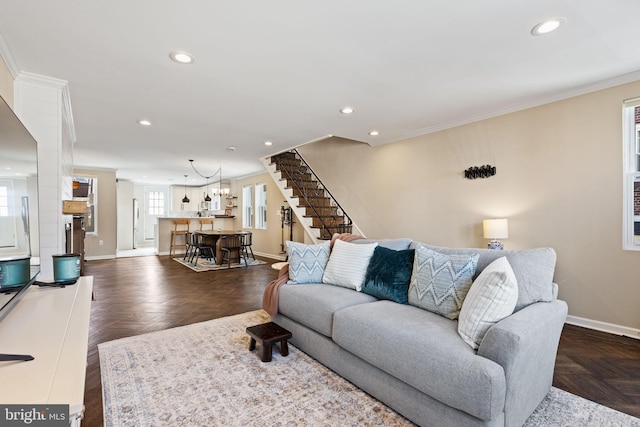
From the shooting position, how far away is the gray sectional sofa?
4.68 ft

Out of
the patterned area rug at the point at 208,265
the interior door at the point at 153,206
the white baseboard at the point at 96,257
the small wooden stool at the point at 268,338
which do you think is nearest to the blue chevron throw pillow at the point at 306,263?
the small wooden stool at the point at 268,338

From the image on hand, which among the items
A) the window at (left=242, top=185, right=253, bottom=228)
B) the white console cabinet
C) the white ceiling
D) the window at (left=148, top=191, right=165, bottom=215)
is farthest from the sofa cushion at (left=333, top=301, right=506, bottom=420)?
the window at (left=148, top=191, right=165, bottom=215)

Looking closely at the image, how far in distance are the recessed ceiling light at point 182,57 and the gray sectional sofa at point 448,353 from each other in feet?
7.65

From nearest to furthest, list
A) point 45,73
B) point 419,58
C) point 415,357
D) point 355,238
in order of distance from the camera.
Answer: point 415,357 < point 419,58 < point 45,73 < point 355,238

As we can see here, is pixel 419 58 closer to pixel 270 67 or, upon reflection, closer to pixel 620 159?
pixel 270 67

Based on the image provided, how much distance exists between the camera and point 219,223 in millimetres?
10578

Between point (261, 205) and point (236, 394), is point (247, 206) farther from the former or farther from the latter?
point (236, 394)

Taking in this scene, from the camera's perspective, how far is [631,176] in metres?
3.04

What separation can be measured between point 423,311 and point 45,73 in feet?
13.0

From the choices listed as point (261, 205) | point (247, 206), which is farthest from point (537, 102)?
point (247, 206)

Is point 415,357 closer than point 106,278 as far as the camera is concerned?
Yes

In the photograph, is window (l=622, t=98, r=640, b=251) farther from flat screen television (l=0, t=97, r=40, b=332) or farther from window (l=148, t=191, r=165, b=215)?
window (l=148, t=191, r=165, b=215)

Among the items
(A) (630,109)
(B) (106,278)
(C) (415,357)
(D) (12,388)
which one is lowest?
(B) (106,278)

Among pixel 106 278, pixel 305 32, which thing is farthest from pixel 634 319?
pixel 106 278
